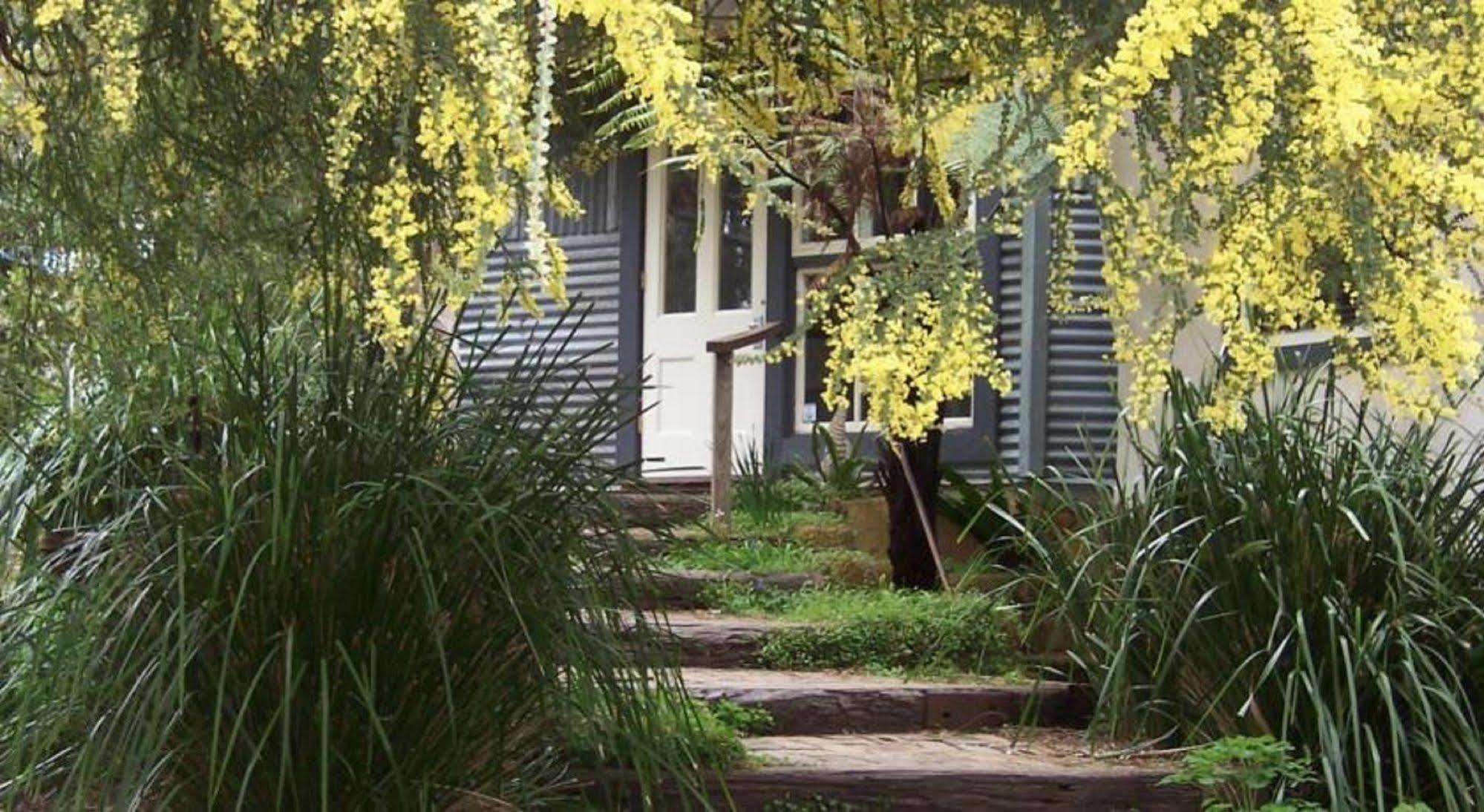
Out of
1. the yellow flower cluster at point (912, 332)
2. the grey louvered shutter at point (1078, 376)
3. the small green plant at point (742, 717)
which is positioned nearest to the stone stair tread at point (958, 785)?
the small green plant at point (742, 717)

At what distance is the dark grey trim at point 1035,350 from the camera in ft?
30.9

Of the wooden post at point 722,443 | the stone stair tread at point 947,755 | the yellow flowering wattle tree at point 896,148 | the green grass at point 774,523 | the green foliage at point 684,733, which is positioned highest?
the yellow flowering wattle tree at point 896,148

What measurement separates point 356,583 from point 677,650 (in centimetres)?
83

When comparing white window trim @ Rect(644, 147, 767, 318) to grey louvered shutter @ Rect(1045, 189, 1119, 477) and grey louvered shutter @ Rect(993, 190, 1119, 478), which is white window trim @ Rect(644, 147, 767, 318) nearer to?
grey louvered shutter @ Rect(993, 190, 1119, 478)

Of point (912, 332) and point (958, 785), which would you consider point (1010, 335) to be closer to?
point (958, 785)

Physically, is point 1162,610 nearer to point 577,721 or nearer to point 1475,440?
point 1475,440

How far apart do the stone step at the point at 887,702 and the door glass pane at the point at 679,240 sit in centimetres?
536

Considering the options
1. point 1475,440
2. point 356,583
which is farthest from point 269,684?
point 1475,440

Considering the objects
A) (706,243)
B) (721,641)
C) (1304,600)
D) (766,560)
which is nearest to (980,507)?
(766,560)

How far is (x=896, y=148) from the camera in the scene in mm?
4199

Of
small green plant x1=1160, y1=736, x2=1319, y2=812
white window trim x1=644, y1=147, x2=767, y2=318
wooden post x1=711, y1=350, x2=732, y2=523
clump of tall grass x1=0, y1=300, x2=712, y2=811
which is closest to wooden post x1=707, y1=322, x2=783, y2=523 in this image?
wooden post x1=711, y1=350, x2=732, y2=523

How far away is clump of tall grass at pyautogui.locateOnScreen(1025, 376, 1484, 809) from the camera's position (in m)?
4.68

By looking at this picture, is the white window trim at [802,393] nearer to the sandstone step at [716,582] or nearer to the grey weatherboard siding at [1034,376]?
the grey weatherboard siding at [1034,376]

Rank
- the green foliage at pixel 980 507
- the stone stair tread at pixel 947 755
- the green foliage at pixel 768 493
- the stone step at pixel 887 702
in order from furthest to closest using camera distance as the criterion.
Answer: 1. the green foliage at pixel 768 493
2. the green foliage at pixel 980 507
3. the stone step at pixel 887 702
4. the stone stair tread at pixel 947 755
